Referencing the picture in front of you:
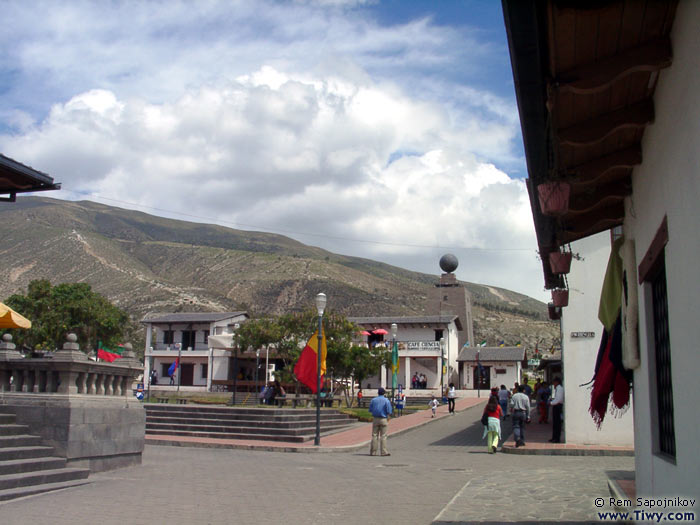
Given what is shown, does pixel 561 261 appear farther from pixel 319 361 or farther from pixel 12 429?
pixel 319 361

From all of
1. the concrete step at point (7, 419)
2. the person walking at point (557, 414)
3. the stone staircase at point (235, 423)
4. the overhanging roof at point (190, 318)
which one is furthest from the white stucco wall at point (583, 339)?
the overhanging roof at point (190, 318)

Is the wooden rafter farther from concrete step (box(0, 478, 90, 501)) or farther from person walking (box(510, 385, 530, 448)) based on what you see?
person walking (box(510, 385, 530, 448))

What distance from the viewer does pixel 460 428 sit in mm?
25578

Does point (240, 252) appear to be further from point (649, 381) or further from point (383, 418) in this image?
point (649, 381)

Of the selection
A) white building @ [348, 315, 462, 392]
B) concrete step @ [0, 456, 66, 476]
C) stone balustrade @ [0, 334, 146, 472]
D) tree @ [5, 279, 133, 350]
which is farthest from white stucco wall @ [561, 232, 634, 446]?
white building @ [348, 315, 462, 392]

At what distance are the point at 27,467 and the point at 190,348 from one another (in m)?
52.8

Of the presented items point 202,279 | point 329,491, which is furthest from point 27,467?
point 202,279

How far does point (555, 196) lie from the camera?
5.89 m

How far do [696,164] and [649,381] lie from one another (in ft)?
8.61

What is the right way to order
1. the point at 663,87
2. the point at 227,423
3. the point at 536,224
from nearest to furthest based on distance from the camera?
1. the point at 663,87
2. the point at 536,224
3. the point at 227,423

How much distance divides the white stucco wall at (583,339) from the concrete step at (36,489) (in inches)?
469

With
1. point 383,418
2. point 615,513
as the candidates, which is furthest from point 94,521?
point 383,418

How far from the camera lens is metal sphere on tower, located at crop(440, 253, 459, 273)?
69.9 m

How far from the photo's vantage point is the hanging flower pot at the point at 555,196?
5.88m
